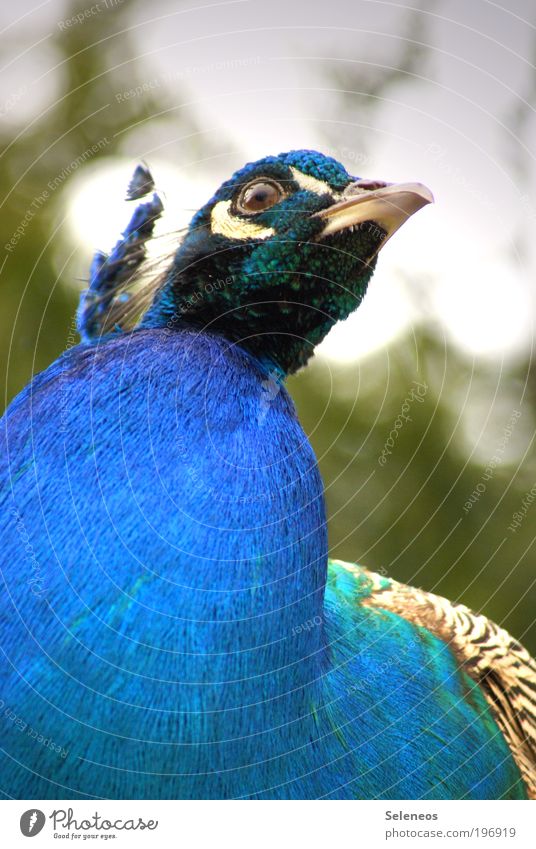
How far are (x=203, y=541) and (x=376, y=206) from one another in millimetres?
783

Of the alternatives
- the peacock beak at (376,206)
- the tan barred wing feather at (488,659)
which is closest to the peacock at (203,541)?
the peacock beak at (376,206)

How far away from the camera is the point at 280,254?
73.7 inches

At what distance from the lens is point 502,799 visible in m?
2.27

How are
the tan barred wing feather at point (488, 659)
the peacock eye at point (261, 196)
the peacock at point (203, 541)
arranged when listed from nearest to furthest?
the peacock at point (203, 541)
the peacock eye at point (261, 196)
the tan barred wing feather at point (488, 659)

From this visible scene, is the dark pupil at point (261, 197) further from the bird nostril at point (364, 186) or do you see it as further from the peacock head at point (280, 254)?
the bird nostril at point (364, 186)

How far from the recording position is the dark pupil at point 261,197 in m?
1.90

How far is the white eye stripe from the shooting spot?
189cm

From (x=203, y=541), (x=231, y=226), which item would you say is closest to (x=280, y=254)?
(x=231, y=226)

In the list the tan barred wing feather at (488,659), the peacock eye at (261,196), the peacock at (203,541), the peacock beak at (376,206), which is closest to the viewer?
the peacock at (203,541)

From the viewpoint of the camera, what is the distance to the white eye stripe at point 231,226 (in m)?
1.89

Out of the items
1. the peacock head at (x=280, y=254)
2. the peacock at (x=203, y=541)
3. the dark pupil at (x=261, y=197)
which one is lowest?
the peacock at (x=203, y=541)

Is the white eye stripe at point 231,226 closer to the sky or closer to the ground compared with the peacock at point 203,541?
closer to the sky

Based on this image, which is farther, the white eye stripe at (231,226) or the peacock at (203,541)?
the white eye stripe at (231,226)
